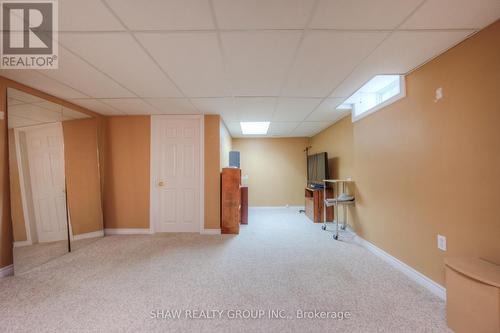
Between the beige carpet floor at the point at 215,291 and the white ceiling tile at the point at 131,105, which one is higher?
the white ceiling tile at the point at 131,105

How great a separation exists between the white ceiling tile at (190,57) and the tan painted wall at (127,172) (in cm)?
196

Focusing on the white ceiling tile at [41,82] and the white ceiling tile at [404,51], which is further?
the white ceiling tile at [41,82]

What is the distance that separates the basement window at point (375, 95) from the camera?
8.09 feet

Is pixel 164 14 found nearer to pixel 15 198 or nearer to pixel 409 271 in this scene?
pixel 15 198

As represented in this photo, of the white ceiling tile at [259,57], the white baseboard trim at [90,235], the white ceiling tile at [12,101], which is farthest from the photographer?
the white baseboard trim at [90,235]

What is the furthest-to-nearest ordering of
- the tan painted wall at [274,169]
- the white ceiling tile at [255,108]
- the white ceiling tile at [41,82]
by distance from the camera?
the tan painted wall at [274,169] < the white ceiling tile at [255,108] < the white ceiling tile at [41,82]

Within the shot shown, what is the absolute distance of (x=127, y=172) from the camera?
379 centimetres

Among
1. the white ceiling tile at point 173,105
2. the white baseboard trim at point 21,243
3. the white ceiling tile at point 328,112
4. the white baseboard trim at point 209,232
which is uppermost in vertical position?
the white ceiling tile at point 173,105

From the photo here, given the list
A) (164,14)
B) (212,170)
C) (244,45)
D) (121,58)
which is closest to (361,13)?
(244,45)

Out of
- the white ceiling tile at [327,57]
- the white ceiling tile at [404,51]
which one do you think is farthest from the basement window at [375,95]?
the white ceiling tile at [327,57]

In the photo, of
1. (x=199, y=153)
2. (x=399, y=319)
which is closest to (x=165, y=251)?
(x=199, y=153)

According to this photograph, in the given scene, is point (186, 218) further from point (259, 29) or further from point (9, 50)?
point (259, 29)

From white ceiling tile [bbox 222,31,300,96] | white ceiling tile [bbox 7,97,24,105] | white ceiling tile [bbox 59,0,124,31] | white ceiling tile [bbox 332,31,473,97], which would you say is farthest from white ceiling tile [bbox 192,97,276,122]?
white ceiling tile [bbox 7,97,24,105]

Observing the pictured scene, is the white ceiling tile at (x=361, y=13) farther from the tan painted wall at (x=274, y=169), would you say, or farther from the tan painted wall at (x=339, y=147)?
the tan painted wall at (x=274, y=169)
